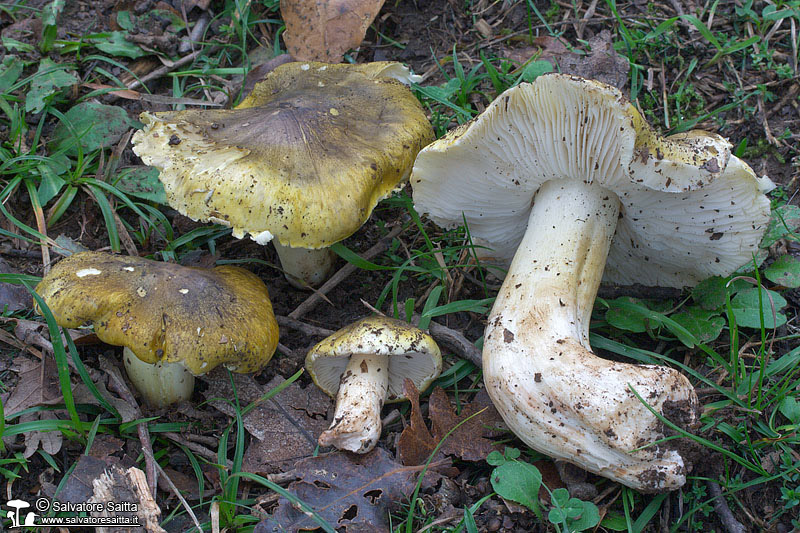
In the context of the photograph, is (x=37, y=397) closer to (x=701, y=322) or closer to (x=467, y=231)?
(x=467, y=231)

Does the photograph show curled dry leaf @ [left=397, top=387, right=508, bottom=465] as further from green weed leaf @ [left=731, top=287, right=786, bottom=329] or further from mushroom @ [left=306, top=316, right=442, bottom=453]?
green weed leaf @ [left=731, top=287, right=786, bottom=329]

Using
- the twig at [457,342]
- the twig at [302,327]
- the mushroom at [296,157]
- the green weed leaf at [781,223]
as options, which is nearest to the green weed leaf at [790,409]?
the green weed leaf at [781,223]

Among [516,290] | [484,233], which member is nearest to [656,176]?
[516,290]

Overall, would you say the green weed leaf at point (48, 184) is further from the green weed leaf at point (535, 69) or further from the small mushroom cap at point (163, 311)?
the green weed leaf at point (535, 69)

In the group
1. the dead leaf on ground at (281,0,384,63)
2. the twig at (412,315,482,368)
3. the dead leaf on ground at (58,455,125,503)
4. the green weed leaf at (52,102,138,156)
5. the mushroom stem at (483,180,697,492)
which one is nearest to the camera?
the mushroom stem at (483,180,697,492)

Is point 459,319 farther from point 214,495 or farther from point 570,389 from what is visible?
point 214,495

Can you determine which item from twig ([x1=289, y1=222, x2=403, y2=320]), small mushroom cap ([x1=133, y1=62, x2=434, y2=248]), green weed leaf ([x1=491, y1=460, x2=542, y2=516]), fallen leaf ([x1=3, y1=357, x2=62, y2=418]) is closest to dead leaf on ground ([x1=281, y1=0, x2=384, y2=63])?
small mushroom cap ([x1=133, y1=62, x2=434, y2=248])
